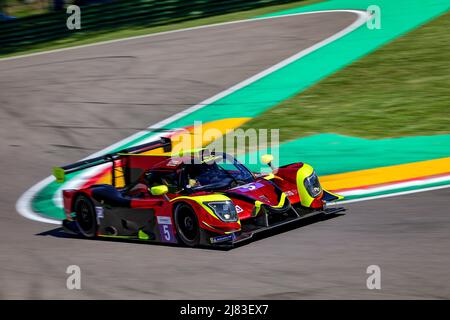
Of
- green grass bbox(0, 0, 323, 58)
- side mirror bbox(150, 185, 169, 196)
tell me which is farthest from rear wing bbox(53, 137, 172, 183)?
green grass bbox(0, 0, 323, 58)

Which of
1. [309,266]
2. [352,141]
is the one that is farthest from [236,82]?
[309,266]

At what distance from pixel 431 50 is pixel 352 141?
6.87 m

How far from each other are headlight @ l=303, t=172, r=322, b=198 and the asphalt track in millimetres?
408

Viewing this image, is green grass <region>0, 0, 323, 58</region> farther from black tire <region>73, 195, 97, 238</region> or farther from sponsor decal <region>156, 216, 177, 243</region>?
sponsor decal <region>156, 216, 177, 243</region>

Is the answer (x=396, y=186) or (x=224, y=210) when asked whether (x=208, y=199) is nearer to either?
(x=224, y=210)

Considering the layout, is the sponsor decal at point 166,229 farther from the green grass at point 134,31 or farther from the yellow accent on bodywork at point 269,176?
the green grass at point 134,31

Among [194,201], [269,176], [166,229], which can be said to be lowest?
[166,229]

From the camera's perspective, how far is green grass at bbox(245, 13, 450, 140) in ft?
48.5

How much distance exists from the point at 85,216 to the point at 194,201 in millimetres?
2155

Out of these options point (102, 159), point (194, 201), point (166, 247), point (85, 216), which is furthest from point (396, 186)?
point (85, 216)

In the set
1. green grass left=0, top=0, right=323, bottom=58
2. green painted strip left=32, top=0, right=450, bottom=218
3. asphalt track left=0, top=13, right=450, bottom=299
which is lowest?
asphalt track left=0, top=13, right=450, bottom=299

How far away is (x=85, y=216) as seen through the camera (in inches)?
416

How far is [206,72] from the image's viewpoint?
19.7m

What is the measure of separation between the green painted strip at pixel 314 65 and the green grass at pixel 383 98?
393 mm
